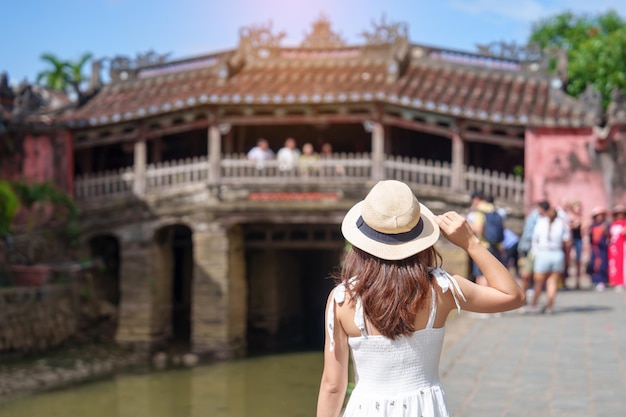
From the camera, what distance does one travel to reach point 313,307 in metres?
22.4

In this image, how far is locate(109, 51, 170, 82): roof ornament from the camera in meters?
20.6

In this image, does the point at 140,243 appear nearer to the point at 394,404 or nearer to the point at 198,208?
the point at 198,208

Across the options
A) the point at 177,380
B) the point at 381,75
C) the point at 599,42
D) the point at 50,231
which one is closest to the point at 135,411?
the point at 177,380

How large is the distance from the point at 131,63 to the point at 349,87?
630cm

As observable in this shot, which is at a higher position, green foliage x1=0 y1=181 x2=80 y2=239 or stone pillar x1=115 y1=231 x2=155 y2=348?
green foliage x1=0 y1=181 x2=80 y2=239

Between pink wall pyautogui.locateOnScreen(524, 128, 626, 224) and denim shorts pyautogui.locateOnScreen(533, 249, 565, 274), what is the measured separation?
6214mm

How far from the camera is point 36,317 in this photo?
16.2 metres

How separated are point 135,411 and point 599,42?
18676 millimetres

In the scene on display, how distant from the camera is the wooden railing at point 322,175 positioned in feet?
54.4

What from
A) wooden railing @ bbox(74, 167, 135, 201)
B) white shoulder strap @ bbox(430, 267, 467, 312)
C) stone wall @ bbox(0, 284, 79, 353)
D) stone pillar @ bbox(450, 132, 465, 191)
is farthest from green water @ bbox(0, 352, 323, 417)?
white shoulder strap @ bbox(430, 267, 467, 312)

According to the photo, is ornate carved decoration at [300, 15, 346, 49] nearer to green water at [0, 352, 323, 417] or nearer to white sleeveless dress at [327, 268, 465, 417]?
green water at [0, 352, 323, 417]

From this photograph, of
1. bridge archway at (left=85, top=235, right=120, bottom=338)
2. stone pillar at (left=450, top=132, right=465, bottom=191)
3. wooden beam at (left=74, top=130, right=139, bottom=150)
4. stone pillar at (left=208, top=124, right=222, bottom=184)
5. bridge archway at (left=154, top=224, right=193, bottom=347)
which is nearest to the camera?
stone pillar at (left=450, top=132, right=465, bottom=191)

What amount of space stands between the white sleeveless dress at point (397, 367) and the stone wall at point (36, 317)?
511 inches

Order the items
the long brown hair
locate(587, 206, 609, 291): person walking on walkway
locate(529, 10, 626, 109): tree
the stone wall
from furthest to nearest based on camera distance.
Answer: locate(529, 10, 626, 109): tree, the stone wall, locate(587, 206, 609, 291): person walking on walkway, the long brown hair
